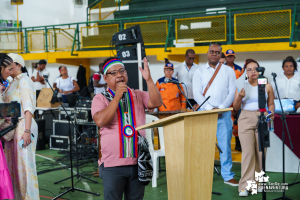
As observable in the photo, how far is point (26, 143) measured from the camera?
3.82 meters

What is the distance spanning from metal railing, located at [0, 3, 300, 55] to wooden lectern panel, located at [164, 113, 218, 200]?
7431 millimetres

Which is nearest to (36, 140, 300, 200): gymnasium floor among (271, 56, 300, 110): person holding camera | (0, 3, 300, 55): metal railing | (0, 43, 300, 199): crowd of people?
(0, 43, 300, 199): crowd of people

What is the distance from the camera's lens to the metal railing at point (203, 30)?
949cm

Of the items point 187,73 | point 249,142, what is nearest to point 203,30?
point 187,73

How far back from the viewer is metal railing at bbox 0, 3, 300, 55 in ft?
31.1

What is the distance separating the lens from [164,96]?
23.3 feet

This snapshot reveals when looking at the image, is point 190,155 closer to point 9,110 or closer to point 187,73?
point 9,110

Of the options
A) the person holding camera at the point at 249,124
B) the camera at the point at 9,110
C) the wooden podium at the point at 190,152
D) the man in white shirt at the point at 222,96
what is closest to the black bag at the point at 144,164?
the wooden podium at the point at 190,152

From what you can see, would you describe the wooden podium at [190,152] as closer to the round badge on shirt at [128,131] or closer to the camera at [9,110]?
the round badge on shirt at [128,131]

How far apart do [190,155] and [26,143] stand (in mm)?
2154

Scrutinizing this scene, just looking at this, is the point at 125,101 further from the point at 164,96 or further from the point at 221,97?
the point at 164,96

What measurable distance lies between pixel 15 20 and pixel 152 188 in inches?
562

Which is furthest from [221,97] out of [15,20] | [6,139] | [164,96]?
[15,20]

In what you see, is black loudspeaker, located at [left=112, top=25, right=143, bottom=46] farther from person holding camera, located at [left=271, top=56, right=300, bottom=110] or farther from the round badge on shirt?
the round badge on shirt
